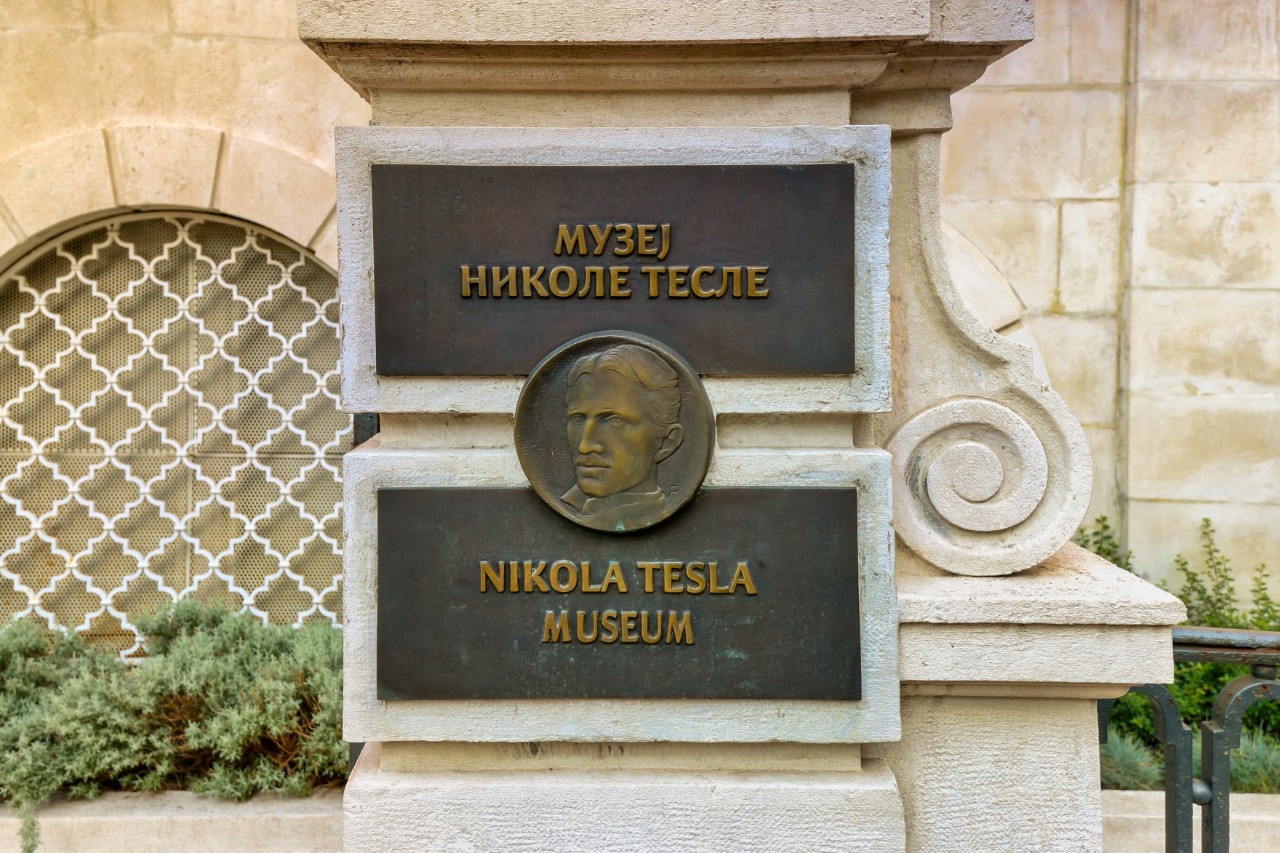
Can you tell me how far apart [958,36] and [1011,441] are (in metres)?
0.97

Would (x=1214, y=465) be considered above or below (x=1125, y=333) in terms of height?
below

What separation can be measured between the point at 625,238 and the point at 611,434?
46 centimetres

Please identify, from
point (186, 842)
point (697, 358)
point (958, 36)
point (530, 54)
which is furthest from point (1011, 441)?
point (186, 842)

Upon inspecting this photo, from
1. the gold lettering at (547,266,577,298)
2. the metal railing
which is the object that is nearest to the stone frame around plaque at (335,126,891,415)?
the gold lettering at (547,266,577,298)

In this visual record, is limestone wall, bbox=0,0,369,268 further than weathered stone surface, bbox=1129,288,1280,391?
No

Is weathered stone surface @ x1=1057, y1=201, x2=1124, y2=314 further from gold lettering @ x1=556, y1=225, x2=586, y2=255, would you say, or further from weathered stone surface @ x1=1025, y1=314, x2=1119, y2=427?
gold lettering @ x1=556, y1=225, x2=586, y2=255

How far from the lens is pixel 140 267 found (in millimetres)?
5457

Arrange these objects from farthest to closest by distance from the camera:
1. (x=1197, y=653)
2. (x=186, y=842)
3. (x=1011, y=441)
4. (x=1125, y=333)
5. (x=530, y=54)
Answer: (x=1125, y=333)
(x=186, y=842)
(x=1197, y=653)
(x=1011, y=441)
(x=530, y=54)

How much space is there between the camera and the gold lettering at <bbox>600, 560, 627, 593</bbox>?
2344mm

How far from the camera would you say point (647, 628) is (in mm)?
2352

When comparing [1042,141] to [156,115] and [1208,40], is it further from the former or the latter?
[156,115]

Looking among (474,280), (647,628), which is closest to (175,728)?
(647,628)

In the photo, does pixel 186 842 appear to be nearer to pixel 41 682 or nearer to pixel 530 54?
pixel 41 682

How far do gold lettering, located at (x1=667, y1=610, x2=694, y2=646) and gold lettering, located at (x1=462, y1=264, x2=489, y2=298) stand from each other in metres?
0.88
